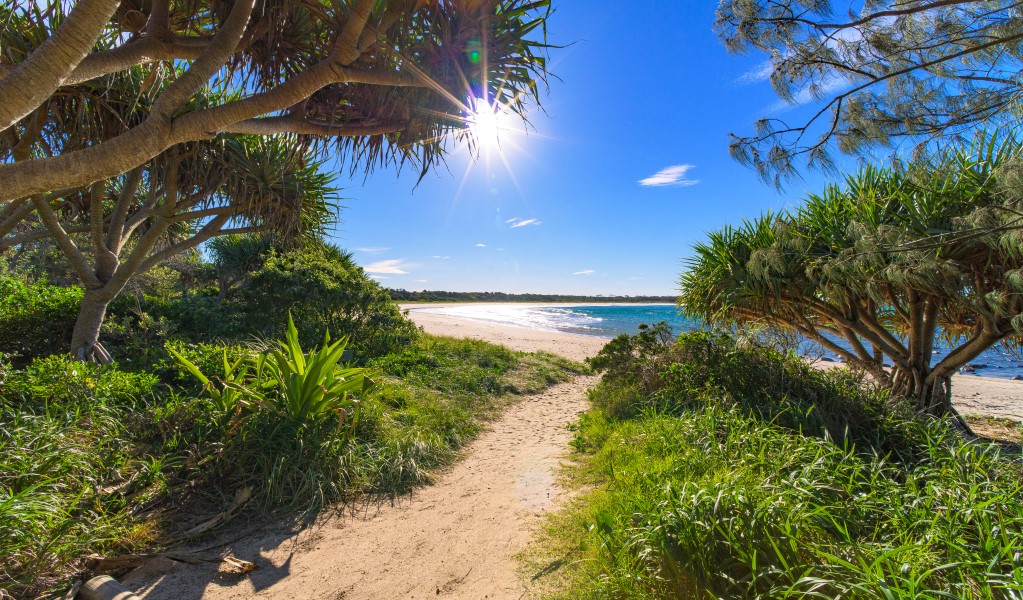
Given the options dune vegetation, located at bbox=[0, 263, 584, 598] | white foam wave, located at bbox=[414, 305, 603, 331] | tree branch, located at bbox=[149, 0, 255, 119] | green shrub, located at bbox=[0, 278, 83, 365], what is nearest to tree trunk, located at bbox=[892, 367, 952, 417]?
dune vegetation, located at bbox=[0, 263, 584, 598]

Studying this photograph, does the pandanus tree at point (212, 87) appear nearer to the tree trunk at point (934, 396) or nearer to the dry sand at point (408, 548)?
the dry sand at point (408, 548)

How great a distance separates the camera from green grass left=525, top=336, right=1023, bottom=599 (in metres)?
1.58

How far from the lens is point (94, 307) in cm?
472

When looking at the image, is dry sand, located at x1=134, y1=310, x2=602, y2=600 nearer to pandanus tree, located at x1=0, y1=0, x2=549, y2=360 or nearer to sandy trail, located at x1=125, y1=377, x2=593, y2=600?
sandy trail, located at x1=125, y1=377, x2=593, y2=600

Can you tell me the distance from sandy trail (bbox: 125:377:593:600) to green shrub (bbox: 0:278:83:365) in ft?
17.1

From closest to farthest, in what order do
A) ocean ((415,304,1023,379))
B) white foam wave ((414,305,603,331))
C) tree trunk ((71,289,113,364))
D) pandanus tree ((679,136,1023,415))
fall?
pandanus tree ((679,136,1023,415)), tree trunk ((71,289,113,364)), ocean ((415,304,1023,379)), white foam wave ((414,305,603,331))

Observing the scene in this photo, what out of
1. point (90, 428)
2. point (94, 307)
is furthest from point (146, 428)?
point (94, 307)

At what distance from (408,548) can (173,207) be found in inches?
205

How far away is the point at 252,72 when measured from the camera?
11.5 feet

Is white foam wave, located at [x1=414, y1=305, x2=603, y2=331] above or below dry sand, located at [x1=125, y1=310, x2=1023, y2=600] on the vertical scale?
below

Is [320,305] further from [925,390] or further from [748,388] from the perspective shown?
[925,390]

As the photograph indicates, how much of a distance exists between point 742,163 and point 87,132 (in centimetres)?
678

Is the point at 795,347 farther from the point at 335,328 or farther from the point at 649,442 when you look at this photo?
the point at 335,328

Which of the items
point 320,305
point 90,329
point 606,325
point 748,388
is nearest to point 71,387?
point 90,329
